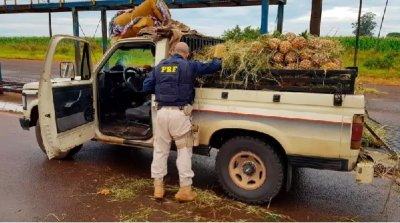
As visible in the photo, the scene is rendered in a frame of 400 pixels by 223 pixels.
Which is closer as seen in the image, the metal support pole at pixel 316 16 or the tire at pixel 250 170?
the tire at pixel 250 170

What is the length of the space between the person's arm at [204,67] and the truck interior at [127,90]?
0.99 meters

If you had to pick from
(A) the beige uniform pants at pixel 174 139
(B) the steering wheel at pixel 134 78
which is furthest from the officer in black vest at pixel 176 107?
(B) the steering wheel at pixel 134 78

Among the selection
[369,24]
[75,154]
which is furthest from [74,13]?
[369,24]

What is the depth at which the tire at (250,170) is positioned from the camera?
4.56m

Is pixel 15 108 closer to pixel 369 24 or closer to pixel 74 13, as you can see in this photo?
pixel 74 13

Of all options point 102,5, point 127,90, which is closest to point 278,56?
point 127,90

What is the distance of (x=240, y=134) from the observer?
4.80 meters

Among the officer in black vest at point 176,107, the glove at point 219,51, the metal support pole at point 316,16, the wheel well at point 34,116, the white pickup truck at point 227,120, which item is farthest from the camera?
the metal support pole at point 316,16

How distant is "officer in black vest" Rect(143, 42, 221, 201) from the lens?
4.66 meters

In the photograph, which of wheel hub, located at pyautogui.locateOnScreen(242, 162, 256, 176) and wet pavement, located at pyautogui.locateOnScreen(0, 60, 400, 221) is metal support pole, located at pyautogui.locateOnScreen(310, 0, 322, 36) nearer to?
wet pavement, located at pyautogui.locateOnScreen(0, 60, 400, 221)

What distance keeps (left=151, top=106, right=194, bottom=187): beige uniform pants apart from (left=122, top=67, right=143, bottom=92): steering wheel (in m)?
1.50

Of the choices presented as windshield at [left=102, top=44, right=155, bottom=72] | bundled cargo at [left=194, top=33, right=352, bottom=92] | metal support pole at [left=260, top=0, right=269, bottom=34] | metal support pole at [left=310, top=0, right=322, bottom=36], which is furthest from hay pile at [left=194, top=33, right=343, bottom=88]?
metal support pole at [left=310, top=0, right=322, bottom=36]

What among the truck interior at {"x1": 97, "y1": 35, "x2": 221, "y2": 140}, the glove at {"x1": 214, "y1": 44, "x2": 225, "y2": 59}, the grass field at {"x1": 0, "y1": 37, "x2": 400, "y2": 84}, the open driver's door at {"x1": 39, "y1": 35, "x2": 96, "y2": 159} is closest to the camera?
the glove at {"x1": 214, "y1": 44, "x2": 225, "y2": 59}

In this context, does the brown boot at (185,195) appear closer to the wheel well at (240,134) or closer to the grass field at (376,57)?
the wheel well at (240,134)
